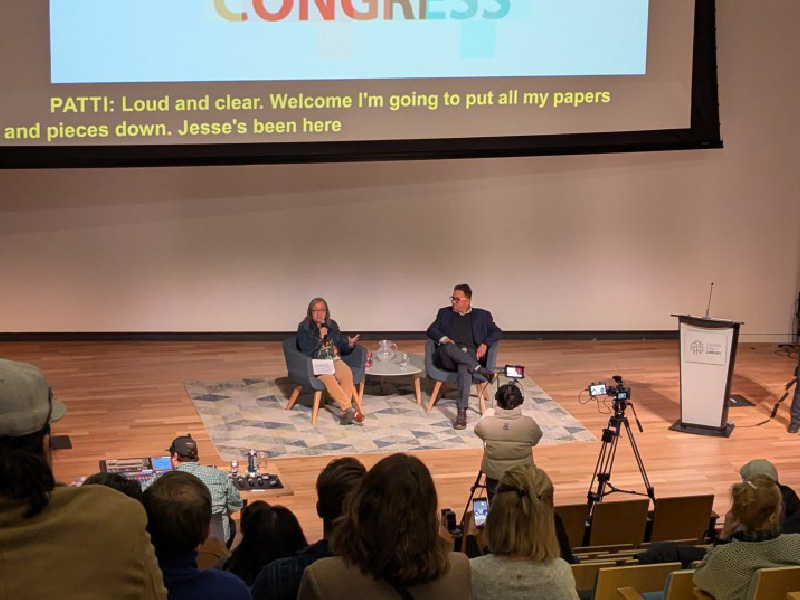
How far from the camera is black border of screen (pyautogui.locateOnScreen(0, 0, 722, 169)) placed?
7.82 metres

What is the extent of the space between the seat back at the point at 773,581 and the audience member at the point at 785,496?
50 cm

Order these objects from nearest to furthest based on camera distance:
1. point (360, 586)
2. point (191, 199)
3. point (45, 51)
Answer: point (360, 586) → point (45, 51) → point (191, 199)

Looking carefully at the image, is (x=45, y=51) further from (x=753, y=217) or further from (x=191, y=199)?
(x=753, y=217)

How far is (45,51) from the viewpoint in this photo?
769cm

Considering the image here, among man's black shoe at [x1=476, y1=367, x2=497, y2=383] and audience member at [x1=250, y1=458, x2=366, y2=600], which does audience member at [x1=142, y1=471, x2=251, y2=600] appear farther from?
man's black shoe at [x1=476, y1=367, x2=497, y2=383]

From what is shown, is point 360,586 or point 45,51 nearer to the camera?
point 360,586

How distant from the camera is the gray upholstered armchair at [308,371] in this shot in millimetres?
8133

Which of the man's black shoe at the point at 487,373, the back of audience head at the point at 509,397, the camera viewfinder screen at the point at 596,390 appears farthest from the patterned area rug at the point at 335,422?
the back of audience head at the point at 509,397

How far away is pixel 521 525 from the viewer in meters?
2.89

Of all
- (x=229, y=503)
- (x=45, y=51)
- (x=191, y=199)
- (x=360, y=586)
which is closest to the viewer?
(x=360, y=586)

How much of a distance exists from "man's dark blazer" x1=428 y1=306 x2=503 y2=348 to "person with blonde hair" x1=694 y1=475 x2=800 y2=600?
197 inches

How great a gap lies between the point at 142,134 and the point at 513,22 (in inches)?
116

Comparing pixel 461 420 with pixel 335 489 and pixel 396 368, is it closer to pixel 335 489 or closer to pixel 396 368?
pixel 396 368

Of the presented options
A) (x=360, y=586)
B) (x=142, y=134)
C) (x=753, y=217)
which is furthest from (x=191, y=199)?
(x=360, y=586)
